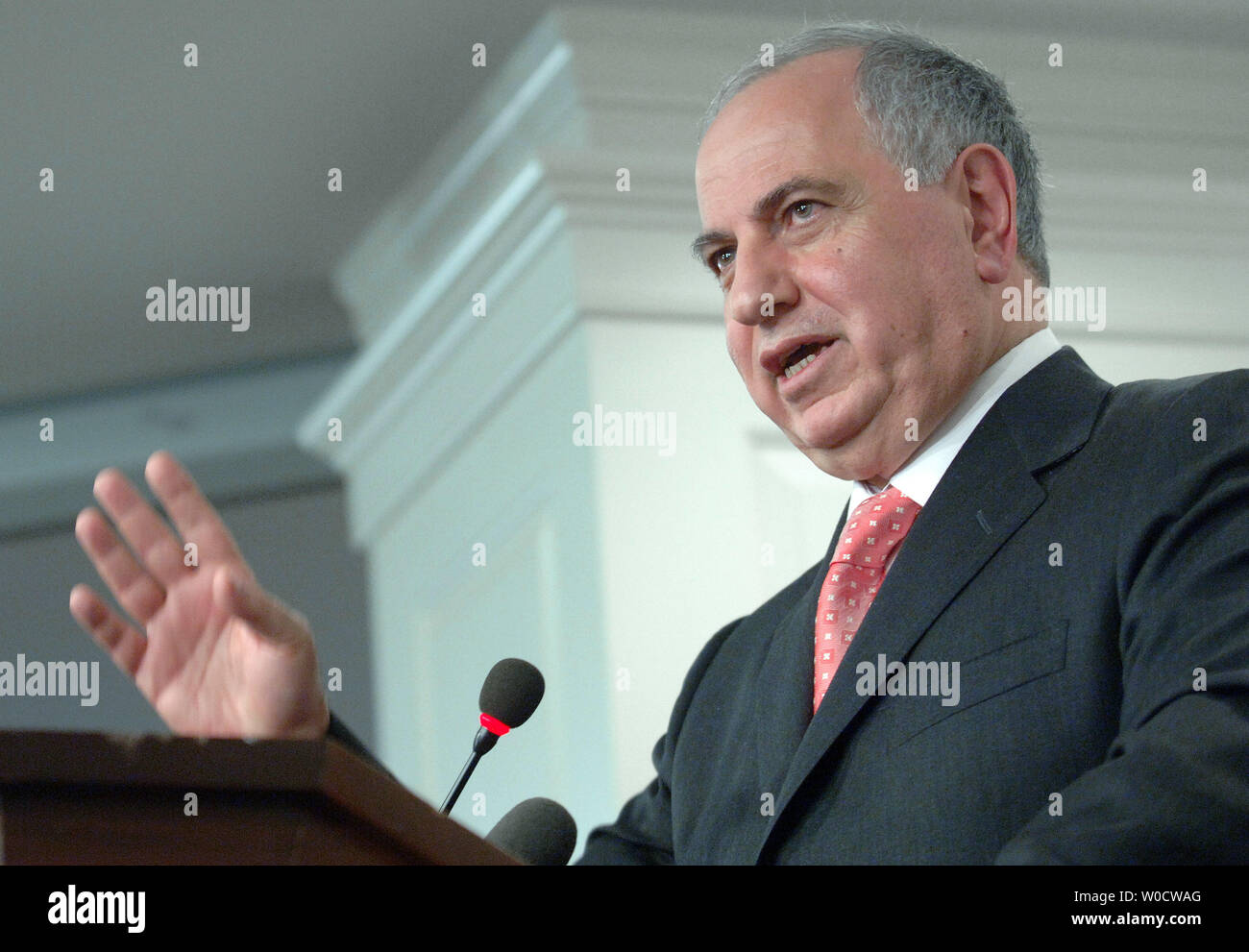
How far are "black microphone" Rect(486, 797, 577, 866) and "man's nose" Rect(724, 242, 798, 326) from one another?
21.4 inches

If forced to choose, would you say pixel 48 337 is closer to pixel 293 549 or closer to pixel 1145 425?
pixel 293 549

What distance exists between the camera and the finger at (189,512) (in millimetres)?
1354

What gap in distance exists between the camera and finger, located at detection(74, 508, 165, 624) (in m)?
1.44

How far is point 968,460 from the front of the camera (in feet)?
5.32

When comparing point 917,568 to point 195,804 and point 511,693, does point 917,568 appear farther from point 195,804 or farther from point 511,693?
point 195,804

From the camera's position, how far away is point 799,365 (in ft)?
5.88

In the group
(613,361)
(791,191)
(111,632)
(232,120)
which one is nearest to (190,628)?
(111,632)

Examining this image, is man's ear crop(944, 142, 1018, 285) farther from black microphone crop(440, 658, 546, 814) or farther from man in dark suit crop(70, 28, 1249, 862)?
black microphone crop(440, 658, 546, 814)

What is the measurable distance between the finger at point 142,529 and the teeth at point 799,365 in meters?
0.66

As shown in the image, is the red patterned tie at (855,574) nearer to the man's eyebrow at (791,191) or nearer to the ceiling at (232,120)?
the man's eyebrow at (791,191)

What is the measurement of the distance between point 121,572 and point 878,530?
0.71 metres

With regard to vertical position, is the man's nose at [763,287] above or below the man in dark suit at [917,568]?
above

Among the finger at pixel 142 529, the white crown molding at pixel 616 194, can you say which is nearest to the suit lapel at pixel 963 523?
the finger at pixel 142 529

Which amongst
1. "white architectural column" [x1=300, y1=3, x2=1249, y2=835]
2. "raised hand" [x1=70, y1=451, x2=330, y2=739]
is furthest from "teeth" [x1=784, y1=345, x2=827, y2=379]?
"white architectural column" [x1=300, y1=3, x2=1249, y2=835]
